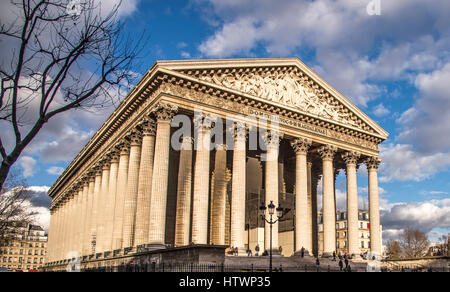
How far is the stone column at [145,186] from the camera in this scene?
29.4 m

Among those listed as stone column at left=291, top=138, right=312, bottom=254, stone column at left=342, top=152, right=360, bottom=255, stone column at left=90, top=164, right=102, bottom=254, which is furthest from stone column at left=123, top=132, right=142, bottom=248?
stone column at left=342, top=152, right=360, bottom=255

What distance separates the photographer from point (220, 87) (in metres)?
31.5

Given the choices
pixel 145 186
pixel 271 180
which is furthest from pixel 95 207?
pixel 271 180

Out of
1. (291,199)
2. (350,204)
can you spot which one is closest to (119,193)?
(291,199)

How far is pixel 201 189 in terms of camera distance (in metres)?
29.3

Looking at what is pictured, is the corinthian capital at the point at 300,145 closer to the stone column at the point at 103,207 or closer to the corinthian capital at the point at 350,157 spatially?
the corinthian capital at the point at 350,157

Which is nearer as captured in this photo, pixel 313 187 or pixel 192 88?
pixel 192 88

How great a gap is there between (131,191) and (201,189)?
620 centimetres

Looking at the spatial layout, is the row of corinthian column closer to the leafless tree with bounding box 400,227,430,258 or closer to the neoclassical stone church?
the neoclassical stone church

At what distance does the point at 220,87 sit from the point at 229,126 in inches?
119

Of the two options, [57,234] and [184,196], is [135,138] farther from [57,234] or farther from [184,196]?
[57,234]

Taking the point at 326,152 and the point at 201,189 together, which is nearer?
the point at 201,189
